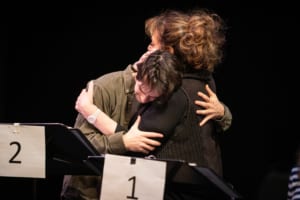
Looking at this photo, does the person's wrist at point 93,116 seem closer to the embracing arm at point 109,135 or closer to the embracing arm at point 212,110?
the embracing arm at point 109,135

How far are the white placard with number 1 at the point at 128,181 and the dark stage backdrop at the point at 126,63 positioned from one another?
5.53ft

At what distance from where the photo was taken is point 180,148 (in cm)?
260

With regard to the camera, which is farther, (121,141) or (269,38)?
(269,38)

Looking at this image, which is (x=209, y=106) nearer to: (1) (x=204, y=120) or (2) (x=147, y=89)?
(1) (x=204, y=120)

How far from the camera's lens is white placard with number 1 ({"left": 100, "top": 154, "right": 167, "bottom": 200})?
8.02 ft

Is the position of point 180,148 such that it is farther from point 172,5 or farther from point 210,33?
point 172,5

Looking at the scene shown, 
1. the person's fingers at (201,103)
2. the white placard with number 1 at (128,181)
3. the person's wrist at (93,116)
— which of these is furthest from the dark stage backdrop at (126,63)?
the white placard with number 1 at (128,181)

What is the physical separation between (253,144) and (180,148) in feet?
5.42

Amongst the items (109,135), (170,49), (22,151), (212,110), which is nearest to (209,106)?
(212,110)

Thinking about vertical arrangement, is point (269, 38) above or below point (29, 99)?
above

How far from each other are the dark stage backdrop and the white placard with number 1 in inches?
66.4

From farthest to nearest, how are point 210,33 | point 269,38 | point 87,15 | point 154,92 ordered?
point 87,15
point 269,38
point 210,33
point 154,92

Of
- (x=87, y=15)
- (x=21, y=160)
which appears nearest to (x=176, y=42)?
(x=21, y=160)

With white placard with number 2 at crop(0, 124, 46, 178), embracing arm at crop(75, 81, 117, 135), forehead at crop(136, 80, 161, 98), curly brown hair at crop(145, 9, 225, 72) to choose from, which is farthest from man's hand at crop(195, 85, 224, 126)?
white placard with number 2 at crop(0, 124, 46, 178)
